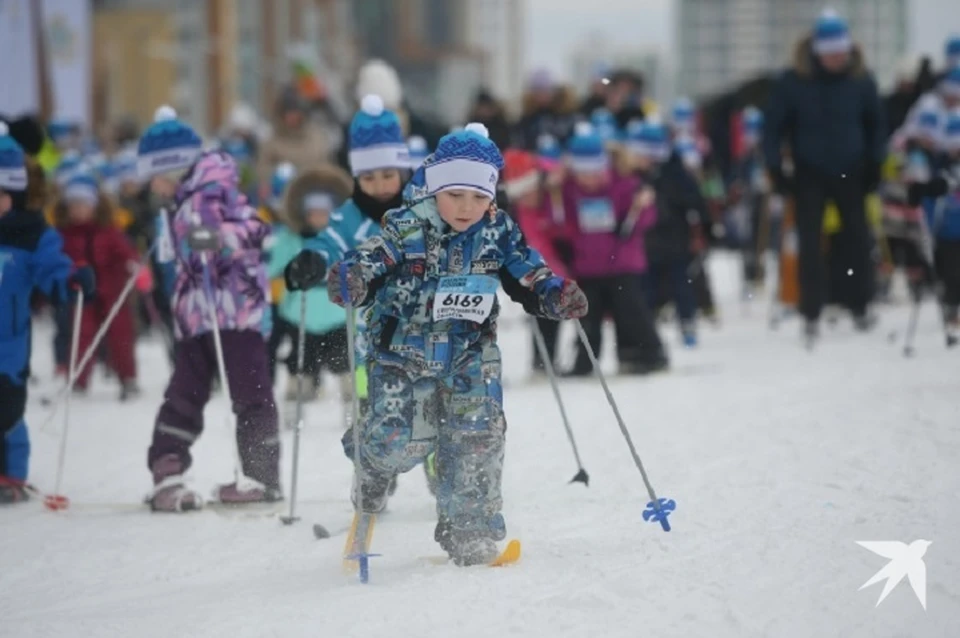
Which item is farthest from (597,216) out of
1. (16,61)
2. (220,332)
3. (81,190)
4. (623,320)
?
(16,61)

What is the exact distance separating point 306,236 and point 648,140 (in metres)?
4.06

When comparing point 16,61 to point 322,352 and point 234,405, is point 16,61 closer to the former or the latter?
point 322,352

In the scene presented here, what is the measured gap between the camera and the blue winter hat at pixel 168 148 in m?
7.69

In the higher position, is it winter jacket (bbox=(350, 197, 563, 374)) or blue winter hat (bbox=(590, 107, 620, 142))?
blue winter hat (bbox=(590, 107, 620, 142))


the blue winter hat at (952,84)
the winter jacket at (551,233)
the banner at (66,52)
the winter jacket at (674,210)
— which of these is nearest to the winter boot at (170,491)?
the winter jacket at (551,233)

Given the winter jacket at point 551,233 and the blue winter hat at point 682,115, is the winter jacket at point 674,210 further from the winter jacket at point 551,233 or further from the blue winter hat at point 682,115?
the blue winter hat at point 682,115

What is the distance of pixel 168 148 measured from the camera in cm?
770

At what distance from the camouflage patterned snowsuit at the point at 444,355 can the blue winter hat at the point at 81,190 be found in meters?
6.60

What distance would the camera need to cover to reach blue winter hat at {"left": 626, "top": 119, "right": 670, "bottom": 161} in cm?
1345

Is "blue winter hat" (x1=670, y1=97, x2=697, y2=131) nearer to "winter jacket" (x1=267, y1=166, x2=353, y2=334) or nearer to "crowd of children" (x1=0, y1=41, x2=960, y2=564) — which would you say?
"crowd of children" (x1=0, y1=41, x2=960, y2=564)

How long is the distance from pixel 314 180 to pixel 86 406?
2181mm

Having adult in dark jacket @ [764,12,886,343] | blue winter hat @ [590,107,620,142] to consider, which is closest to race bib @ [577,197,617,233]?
blue winter hat @ [590,107,620,142]

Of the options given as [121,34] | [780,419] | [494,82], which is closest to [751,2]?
[121,34]

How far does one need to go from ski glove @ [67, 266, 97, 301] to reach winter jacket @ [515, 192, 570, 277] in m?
4.56
